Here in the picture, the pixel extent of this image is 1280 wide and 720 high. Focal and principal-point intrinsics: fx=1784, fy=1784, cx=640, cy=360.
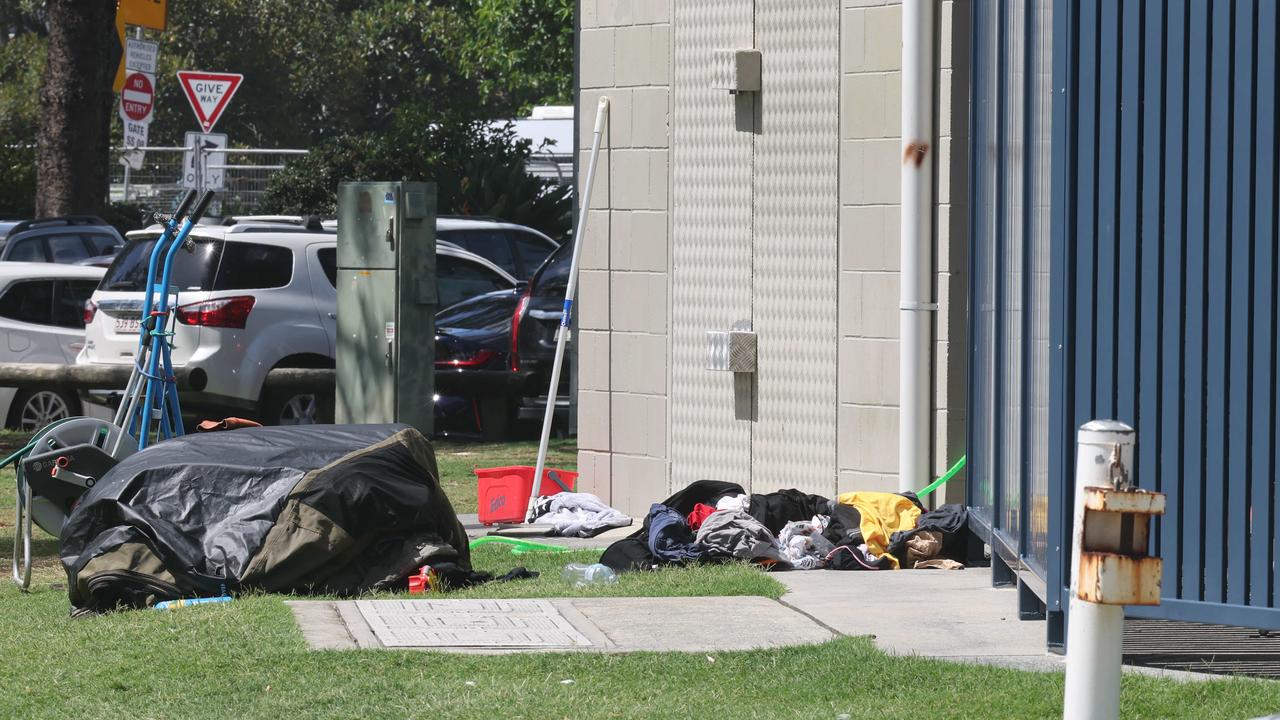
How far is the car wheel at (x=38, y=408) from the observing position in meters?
15.2

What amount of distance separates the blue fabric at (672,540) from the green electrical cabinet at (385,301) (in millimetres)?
4262

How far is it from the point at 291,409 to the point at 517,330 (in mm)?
1946

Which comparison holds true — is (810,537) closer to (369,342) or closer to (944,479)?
(944,479)

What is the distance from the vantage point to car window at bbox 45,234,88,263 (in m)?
20.1

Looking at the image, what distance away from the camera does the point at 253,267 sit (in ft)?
47.1

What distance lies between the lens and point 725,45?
966cm

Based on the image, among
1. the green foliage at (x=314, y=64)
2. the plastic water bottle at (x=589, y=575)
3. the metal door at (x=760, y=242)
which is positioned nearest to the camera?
the plastic water bottle at (x=589, y=575)

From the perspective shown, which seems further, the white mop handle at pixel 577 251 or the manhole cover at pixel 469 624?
the white mop handle at pixel 577 251

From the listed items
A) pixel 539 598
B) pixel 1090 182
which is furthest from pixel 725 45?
pixel 1090 182

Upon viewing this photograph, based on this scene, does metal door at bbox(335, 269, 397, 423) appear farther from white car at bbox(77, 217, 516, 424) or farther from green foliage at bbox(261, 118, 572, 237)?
green foliage at bbox(261, 118, 572, 237)

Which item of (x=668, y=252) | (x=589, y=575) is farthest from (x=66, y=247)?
(x=589, y=575)

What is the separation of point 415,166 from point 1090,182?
23326 mm

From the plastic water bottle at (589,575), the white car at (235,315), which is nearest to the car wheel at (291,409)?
the white car at (235,315)

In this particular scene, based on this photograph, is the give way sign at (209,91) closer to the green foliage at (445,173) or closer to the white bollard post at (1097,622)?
the green foliage at (445,173)
